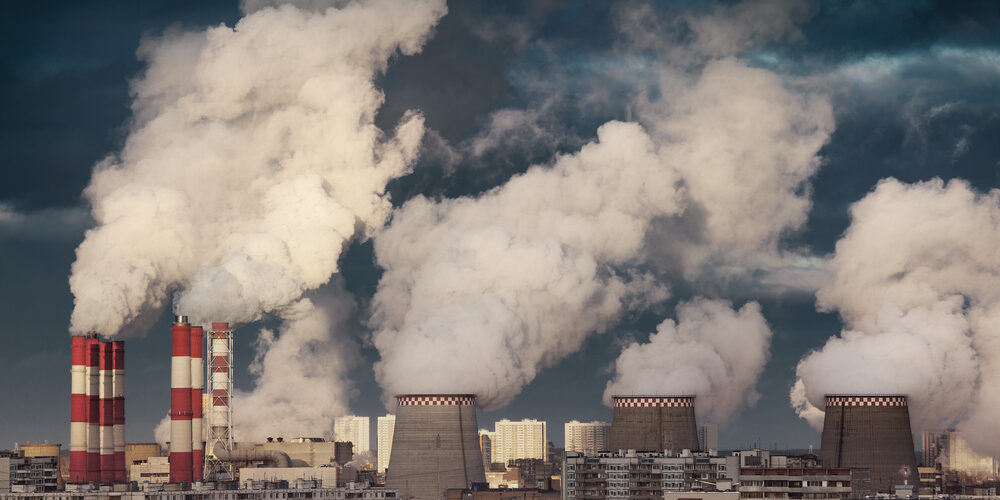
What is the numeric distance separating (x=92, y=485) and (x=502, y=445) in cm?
10004

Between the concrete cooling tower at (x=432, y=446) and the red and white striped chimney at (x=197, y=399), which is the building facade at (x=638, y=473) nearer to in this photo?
the concrete cooling tower at (x=432, y=446)

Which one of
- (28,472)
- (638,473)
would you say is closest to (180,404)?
(28,472)

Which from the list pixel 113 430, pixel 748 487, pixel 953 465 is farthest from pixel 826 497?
pixel 953 465

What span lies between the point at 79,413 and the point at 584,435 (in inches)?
3174

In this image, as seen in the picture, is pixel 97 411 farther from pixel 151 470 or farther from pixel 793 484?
pixel 793 484

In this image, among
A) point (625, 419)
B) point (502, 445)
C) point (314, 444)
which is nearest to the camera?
point (625, 419)

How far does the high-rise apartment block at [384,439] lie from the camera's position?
161000 millimetres

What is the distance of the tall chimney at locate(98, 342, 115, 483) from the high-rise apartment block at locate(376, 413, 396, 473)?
64057 mm

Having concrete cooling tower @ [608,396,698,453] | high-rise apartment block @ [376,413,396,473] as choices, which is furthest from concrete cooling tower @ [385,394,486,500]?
high-rise apartment block @ [376,413,396,473]

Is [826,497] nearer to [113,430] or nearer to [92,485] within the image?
[92,485]

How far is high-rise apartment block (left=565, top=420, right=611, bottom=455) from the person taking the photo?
166000 mm

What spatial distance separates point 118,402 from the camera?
97.2m

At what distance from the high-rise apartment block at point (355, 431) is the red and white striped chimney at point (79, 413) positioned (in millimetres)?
55020

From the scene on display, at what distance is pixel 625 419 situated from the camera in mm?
95188
